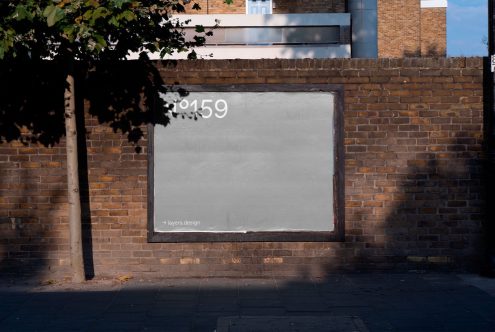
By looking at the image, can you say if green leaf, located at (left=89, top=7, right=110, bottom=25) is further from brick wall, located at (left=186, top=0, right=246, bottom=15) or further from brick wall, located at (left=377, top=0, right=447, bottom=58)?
brick wall, located at (left=377, top=0, right=447, bottom=58)

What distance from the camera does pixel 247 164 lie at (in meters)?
9.80

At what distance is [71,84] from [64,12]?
1832 millimetres

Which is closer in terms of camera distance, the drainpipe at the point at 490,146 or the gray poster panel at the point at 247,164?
the drainpipe at the point at 490,146

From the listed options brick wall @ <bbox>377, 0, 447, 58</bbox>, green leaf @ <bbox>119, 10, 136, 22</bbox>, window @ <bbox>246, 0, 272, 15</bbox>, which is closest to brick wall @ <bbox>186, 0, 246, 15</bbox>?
window @ <bbox>246, 0, 272, 15</bbox>

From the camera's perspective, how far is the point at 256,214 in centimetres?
978

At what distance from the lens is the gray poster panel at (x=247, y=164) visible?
9766mm

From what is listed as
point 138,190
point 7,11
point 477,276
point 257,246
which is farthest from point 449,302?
point 7,11

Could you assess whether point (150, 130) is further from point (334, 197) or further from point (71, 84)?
point (334, 197)

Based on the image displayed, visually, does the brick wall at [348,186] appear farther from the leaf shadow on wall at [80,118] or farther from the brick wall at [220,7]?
the brick wall at [220,7]

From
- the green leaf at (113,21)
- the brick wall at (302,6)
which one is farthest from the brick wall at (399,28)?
the green leaf at (113,21)

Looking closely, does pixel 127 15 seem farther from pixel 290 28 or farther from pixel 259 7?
pixel 259 7

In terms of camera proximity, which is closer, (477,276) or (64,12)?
(64,12)

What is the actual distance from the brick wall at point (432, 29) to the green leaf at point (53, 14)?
24111 mm

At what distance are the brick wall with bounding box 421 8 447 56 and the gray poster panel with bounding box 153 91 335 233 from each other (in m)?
21.2
